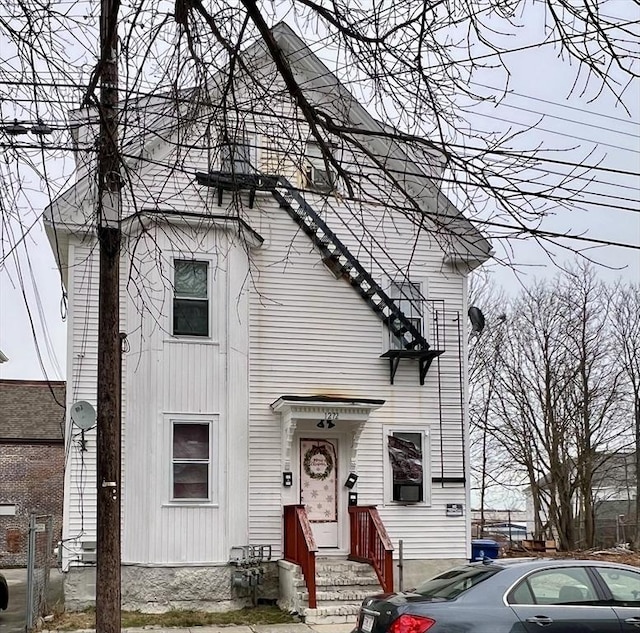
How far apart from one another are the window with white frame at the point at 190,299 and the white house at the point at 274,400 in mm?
26

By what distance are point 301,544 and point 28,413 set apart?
20437mm

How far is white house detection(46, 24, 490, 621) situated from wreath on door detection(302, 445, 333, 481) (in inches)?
1.1

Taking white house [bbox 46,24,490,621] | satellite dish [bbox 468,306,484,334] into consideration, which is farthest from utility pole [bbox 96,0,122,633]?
satellite dish [bbox 468,306,484,334]

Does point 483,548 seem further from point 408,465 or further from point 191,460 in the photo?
point 191,460

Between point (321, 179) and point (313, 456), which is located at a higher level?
point (321, 179)

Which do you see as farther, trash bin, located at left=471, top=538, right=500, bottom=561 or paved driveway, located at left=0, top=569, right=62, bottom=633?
trash bin, located at left=471, top=538, right=500, bottom=561

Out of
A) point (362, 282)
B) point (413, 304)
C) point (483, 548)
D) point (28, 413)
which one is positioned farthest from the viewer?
point (28, 413)

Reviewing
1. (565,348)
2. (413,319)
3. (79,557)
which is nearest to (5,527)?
(79,557)

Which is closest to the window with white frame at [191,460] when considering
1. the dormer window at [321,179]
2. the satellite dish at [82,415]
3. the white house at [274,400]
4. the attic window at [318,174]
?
the white house at [274,400]

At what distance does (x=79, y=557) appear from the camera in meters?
15.9

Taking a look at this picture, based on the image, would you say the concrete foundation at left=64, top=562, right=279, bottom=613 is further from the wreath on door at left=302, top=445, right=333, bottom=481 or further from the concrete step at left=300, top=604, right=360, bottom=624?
the wreath on door at left=302, top=445, right=333, bottom=481

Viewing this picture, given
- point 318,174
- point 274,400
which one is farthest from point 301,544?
point 318,174

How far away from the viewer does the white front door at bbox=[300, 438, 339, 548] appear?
17.5 metres

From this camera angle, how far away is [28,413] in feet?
111
